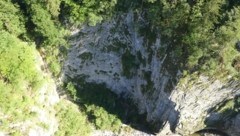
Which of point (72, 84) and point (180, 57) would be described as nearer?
point (180, 57)

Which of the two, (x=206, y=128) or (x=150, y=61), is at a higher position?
(x=150, y=61)

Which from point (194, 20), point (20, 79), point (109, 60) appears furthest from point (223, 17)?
point (20, 79)

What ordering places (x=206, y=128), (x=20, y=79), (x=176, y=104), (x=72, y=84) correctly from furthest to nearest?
(x=206, y=128) < (x=72, y=84) < (x=176, y=104) < (x=20, y=79)

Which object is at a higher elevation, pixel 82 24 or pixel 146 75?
pixel 82 24

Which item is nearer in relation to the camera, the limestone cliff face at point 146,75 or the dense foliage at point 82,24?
the dense foliage at point 82,24

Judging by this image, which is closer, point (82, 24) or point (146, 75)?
point (82, 24)

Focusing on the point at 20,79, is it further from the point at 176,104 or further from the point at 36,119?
the point at 176,104

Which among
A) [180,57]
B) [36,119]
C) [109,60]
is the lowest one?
[36,119]

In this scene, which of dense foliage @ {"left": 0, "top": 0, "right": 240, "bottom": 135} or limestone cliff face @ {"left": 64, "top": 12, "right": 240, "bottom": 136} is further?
limestone cliff face @ {"left": 64, "top": 12, "right": 240, "bottom": 136}
